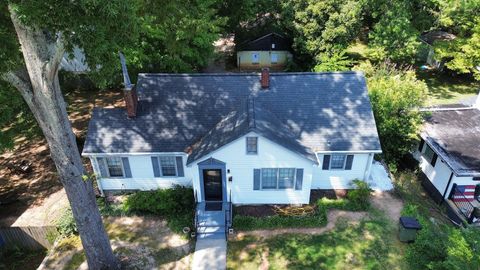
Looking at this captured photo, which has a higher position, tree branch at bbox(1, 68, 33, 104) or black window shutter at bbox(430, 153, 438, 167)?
tree branch at bbox(1, 68, 33, 104)

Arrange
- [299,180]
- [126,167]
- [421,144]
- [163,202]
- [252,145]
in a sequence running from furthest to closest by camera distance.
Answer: [421,144]
[126,167]
[163,202]
[299,180]
[252,145]

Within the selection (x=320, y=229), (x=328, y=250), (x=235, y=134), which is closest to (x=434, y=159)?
(x=320, y=229)

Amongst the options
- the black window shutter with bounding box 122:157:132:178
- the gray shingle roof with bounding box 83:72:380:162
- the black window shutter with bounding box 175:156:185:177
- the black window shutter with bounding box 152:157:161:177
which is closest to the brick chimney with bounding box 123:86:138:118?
the gray shingle roof with bounding box 83:72:380:162

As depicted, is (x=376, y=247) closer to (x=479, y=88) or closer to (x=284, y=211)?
(x=284, y=211)

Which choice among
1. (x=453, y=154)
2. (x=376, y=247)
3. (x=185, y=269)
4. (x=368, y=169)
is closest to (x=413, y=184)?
(x=453, y=154)

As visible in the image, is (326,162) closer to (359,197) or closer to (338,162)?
(338,162)

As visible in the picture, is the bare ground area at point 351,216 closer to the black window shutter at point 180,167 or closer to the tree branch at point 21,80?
the black window shutter at point 180,167

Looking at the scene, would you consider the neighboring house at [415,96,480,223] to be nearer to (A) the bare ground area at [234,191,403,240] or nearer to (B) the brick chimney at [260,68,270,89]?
(A) the bare ground area at [234,191,403,240]
